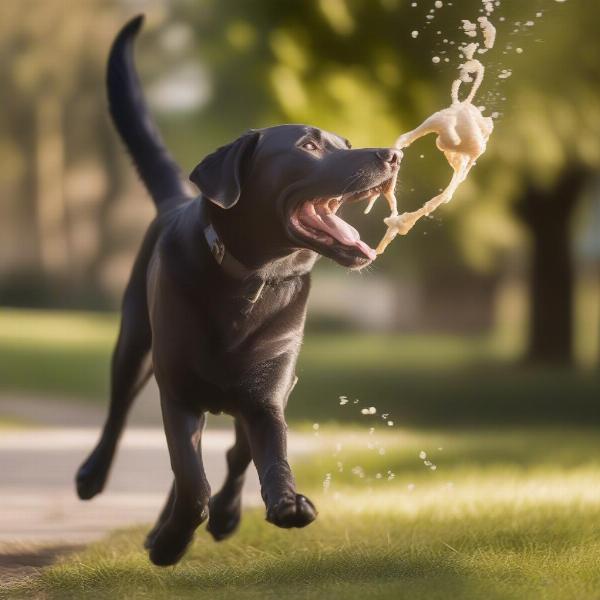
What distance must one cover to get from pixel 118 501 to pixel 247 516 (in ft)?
3.22

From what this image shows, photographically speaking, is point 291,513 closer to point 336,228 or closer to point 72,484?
point 336,228

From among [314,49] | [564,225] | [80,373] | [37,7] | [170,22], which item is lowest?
[80,373]

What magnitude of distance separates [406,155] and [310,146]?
3.38m

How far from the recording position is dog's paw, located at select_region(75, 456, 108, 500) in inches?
188

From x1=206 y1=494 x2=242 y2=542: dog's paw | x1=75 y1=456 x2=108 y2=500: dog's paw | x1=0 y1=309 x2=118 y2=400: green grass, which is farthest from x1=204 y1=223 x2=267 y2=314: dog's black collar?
x1=0 y1=309 x2=118 y2=400: green grass

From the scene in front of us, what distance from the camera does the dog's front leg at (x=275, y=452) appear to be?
344 centimetres

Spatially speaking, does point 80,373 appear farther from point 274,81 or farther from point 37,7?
point 37,7

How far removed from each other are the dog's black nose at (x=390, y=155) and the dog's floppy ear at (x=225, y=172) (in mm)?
424

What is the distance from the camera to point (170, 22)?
14.6 metres

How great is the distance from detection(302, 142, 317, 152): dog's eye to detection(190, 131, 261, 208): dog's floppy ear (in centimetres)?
16

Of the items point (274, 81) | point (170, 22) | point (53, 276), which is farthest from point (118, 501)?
point (53, 276)

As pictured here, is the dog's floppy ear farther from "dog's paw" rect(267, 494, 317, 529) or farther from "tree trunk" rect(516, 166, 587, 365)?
"tree trunk" rect(516, 166, 587, 365)

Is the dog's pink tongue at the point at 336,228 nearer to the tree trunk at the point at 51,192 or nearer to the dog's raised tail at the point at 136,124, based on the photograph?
the dog's raised tail at the point at 136,124

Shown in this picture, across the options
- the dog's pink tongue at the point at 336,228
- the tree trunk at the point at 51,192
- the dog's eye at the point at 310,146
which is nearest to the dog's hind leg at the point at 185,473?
the dog's pink tongue at the point at 336,228
